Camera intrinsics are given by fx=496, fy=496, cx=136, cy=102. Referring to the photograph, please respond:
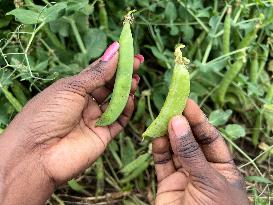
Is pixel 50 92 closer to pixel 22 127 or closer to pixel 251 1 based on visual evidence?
pixel 22 127

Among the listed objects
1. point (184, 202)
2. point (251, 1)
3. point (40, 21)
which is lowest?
point (184, 202)

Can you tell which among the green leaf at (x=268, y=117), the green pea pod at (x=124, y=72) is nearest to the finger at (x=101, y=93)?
the green pea pod at (x=124, y=72)

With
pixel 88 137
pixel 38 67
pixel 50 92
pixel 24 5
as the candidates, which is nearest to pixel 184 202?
pixel 88 137

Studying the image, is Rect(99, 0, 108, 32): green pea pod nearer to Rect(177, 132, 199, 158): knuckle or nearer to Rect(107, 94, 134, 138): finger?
Rect(107, 94, 134, 138): finger

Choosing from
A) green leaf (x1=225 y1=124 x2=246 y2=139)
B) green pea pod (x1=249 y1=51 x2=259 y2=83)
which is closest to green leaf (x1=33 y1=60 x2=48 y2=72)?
green leaf (x1=225 y1=124 x2=246 y2=139)

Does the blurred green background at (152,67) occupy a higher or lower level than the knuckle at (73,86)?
lower

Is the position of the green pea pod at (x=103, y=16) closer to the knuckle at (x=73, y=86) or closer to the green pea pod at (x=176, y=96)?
the knuckle at (x=73, y=86)
